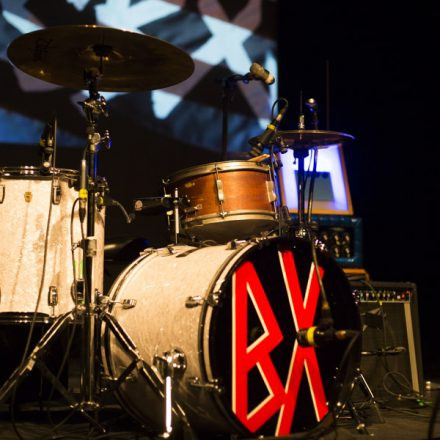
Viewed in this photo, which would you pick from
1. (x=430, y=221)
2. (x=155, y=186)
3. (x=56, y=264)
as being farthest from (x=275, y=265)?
(x=430, y=221)

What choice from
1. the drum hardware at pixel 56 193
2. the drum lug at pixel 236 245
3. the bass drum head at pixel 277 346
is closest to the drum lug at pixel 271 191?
the bass drum head at pixel 277 346

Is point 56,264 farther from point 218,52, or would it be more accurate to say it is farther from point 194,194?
point 218,52

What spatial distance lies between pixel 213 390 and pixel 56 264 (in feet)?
3.22

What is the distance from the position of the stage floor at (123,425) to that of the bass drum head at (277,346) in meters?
0.16

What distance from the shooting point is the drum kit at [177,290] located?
254cm

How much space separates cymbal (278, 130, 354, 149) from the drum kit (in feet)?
0.76

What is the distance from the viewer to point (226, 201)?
Result: 3.17m

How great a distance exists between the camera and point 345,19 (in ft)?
17.8

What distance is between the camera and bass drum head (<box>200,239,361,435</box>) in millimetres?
2535

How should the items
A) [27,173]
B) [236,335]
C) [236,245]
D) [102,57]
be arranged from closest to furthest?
1. [236,335]
2. [236,245]
3. [102,57]
4. [27,173]

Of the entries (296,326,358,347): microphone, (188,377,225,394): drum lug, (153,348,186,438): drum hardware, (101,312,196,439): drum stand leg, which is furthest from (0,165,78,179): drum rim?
(296,326,358,347): microphone

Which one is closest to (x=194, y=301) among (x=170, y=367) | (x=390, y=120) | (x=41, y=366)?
(x=170, y=367)

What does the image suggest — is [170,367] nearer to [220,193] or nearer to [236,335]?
[236,335]

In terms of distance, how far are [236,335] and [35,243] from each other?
3.31 feet
